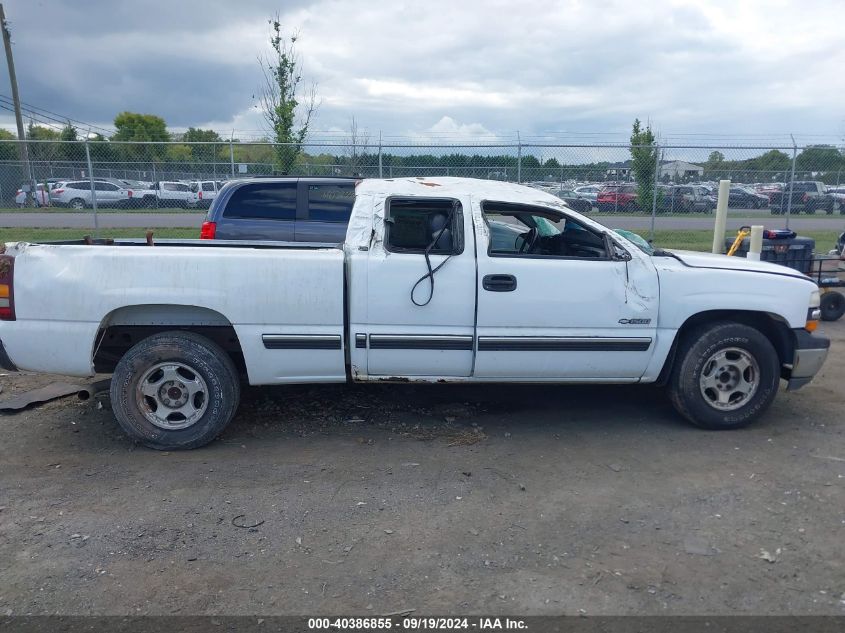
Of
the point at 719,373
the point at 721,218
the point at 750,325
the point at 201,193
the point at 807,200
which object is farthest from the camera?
the point at 201,193

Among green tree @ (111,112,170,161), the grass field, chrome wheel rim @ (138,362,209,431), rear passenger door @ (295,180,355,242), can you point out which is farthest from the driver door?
green tree @ (111,112,170,161)

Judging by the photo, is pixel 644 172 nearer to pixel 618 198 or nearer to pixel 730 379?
pixel 618 198

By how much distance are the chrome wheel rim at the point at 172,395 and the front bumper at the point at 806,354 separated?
4366mm

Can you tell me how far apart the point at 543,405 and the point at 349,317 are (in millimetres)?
1980

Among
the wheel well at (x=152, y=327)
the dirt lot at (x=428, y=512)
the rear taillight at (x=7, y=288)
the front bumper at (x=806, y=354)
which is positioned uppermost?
the rear taillight at (x=7, y=288)

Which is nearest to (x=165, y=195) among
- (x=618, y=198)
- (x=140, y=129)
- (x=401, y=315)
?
(x=618, y=198)

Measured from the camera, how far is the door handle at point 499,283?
16.8ft

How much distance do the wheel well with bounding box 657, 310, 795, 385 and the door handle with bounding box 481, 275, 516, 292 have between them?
4.35 feet

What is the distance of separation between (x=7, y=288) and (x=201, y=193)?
16799 mm

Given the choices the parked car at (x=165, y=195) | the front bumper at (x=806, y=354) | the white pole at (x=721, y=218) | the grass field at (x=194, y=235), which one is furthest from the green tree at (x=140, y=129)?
the front bumper at (x=806, y=354)

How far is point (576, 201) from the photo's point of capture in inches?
598

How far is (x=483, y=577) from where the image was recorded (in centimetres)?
352

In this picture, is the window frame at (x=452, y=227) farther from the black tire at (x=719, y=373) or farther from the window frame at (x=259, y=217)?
the window frame at (x=259, y=217)

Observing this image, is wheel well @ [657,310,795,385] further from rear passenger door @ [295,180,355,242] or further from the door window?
rear passenger door @ [295,180,355,242]
